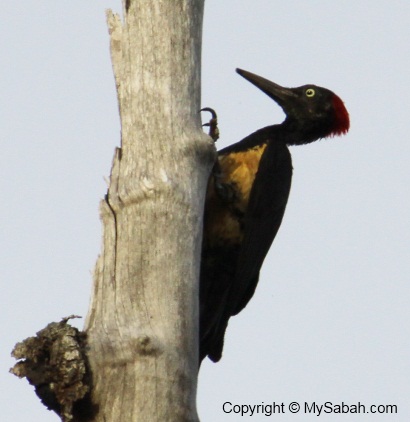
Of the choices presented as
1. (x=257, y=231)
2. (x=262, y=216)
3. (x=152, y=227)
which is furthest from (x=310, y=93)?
(x=152, y=227)

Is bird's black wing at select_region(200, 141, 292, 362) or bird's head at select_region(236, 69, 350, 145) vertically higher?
bird's head at select_region(236, 69, 350, 145)

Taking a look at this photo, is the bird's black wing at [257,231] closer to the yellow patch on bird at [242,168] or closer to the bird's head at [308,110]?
the yellow patch on bird at [242,168]

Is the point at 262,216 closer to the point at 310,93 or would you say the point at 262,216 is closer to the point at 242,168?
the point at 242,168

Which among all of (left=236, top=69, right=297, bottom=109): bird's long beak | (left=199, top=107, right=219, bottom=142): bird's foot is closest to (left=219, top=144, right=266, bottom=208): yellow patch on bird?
(left=199, top=107, right=219, bottom=142): bird's foot

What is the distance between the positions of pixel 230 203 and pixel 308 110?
1.20 meters

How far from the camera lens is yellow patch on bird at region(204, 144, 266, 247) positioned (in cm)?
508

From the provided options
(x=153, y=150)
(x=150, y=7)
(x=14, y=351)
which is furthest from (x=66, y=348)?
(x=150, y=7)

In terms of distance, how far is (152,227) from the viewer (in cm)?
329

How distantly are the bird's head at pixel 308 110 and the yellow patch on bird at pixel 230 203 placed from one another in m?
0.67

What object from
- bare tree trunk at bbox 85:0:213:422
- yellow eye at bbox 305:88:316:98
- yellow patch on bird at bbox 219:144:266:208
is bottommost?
bare tree trunk at bbox 85:0:213:422

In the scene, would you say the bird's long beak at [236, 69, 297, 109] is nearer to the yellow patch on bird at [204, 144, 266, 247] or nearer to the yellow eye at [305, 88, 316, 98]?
the yellow eye at [305, 88, 316, 98]

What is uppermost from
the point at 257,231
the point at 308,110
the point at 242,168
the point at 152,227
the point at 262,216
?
the point at 308,110

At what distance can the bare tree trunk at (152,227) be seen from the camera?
302 cm

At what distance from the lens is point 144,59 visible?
3.63 meters
